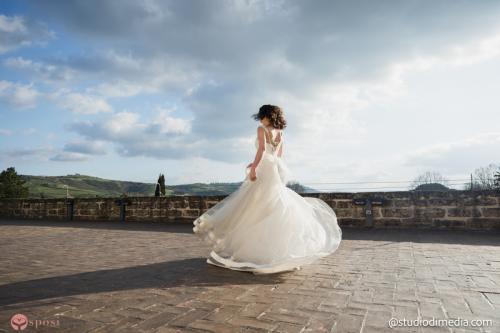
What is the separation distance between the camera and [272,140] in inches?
172

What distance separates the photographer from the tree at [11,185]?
1615 inches

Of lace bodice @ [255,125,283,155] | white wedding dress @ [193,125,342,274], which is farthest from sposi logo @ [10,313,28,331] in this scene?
lace bodice @ [255,125,283,155]

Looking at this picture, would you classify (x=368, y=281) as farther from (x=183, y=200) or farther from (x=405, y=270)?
(x=183, y=200)

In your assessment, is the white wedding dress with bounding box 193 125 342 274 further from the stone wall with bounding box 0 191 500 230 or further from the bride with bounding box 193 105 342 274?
the stone wall with bounding box 0 191 500 230

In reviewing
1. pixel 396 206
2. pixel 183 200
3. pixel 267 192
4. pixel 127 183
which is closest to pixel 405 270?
pixel 267 192

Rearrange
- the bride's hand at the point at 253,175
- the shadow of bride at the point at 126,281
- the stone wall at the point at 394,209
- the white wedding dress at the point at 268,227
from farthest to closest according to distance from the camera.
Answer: the stone wall at the point at 394,209
the bride's hand at the point at 253,175
the white wedding dress at the point at 268,227
the shadow of bride at the point at 126,281

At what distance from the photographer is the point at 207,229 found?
173 inches

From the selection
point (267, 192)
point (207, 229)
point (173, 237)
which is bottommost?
point (173, 237)

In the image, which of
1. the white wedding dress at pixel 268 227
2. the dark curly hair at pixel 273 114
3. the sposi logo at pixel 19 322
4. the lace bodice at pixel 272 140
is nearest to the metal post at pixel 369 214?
the white wedding dress at pixel 268 227

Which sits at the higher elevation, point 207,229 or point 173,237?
point 207,229

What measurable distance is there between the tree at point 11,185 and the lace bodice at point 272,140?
4729 centimetres

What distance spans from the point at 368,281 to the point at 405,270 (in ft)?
2.51

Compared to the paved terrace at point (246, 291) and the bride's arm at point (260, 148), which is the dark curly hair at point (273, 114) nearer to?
the bride's arm at point (260, 148)

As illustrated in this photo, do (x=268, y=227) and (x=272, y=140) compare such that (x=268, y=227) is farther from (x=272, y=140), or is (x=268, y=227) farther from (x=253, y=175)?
(x=272, y=140)
